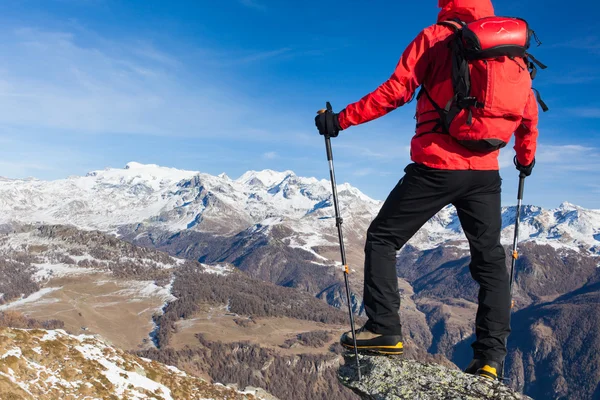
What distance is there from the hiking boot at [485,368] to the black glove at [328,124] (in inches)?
208

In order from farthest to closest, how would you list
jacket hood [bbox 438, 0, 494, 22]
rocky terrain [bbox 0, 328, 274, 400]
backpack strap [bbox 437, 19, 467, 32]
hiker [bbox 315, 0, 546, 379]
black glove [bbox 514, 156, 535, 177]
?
1. rocky terrain [bbox 0, 328, 274, 400]
2. black glove [bbox 514, 156, 535, 177]
3. jacket hood [bbox 438, 0, 494, 22]
4. backpack strap [bbox 437, 19, 467, 32]
5. hiker [bbox 315, 0, 546, 379]

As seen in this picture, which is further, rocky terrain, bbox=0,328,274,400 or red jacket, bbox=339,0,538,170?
rocky terrain, bbox=0,328,274,400

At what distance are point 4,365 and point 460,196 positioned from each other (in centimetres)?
2144

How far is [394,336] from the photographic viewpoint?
8.17 meters

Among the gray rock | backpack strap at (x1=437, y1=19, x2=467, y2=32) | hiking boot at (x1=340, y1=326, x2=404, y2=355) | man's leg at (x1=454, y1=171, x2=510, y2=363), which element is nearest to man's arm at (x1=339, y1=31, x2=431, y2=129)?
backpack strap at (x1=437, y1=19, x2=467, y2=32)

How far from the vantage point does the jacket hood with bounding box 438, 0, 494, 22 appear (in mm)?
7324

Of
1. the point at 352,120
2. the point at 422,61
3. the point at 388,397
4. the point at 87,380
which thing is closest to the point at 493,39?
the point at 422,61

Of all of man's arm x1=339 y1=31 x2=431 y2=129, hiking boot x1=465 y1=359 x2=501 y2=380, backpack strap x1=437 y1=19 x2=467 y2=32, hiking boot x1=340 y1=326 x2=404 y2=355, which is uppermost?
backpack strap x1=437 y1=19 x2=467 y2=32

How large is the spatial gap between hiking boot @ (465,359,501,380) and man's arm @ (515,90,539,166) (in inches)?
184

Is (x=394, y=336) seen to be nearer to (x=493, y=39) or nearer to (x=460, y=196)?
(x=460, y=196)

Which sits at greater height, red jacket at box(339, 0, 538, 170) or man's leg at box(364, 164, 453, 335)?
red jacket at box(339, 0, 538, 170)

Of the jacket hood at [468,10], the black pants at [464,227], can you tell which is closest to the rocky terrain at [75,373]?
the black pants at [464,227]

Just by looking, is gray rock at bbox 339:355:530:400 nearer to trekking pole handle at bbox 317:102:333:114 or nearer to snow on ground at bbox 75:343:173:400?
trekking pole handle at bbox 317:102:333:114

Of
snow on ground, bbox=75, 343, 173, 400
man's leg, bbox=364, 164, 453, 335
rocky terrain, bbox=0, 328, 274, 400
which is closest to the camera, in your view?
man's leg, bbox=364, 164, 453, 335
